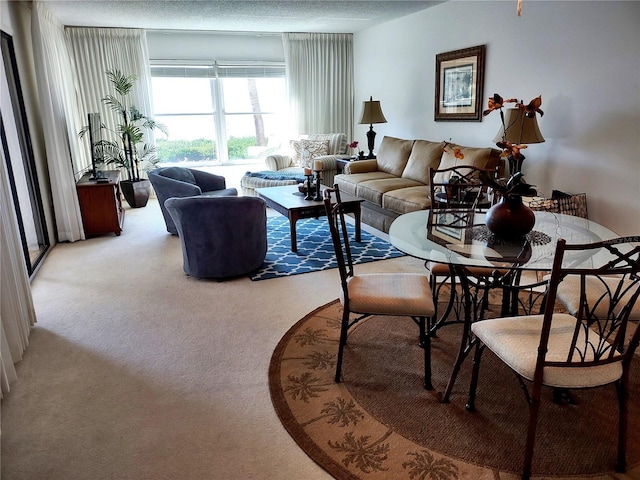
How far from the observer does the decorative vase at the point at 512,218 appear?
2217 mm

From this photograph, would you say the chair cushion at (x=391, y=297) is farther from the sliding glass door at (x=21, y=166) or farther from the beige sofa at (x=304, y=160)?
the beige sofa at (x=304, y=160)

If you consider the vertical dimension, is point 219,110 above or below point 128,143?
above

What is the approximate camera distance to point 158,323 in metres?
3.07

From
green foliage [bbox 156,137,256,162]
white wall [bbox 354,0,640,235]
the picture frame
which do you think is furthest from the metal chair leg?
green foliage [bbox 156,137,256,162]

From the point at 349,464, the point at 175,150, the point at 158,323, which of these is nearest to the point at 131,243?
the point at 158,323

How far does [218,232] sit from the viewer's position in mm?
3631

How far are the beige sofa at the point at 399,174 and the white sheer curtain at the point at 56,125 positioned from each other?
311 centimetres

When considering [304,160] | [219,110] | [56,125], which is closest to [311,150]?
[304,160]

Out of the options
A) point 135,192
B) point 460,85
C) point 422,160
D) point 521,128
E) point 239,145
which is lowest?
point 135,192

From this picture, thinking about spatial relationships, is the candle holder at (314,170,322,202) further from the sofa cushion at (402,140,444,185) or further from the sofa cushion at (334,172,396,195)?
the sofa cushion at (402,140,444,185)

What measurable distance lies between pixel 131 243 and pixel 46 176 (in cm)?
112

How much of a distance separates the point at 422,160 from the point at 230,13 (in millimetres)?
2899

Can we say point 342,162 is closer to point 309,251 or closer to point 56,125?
point 309,251

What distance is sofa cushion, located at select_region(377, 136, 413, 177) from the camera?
5695mm
